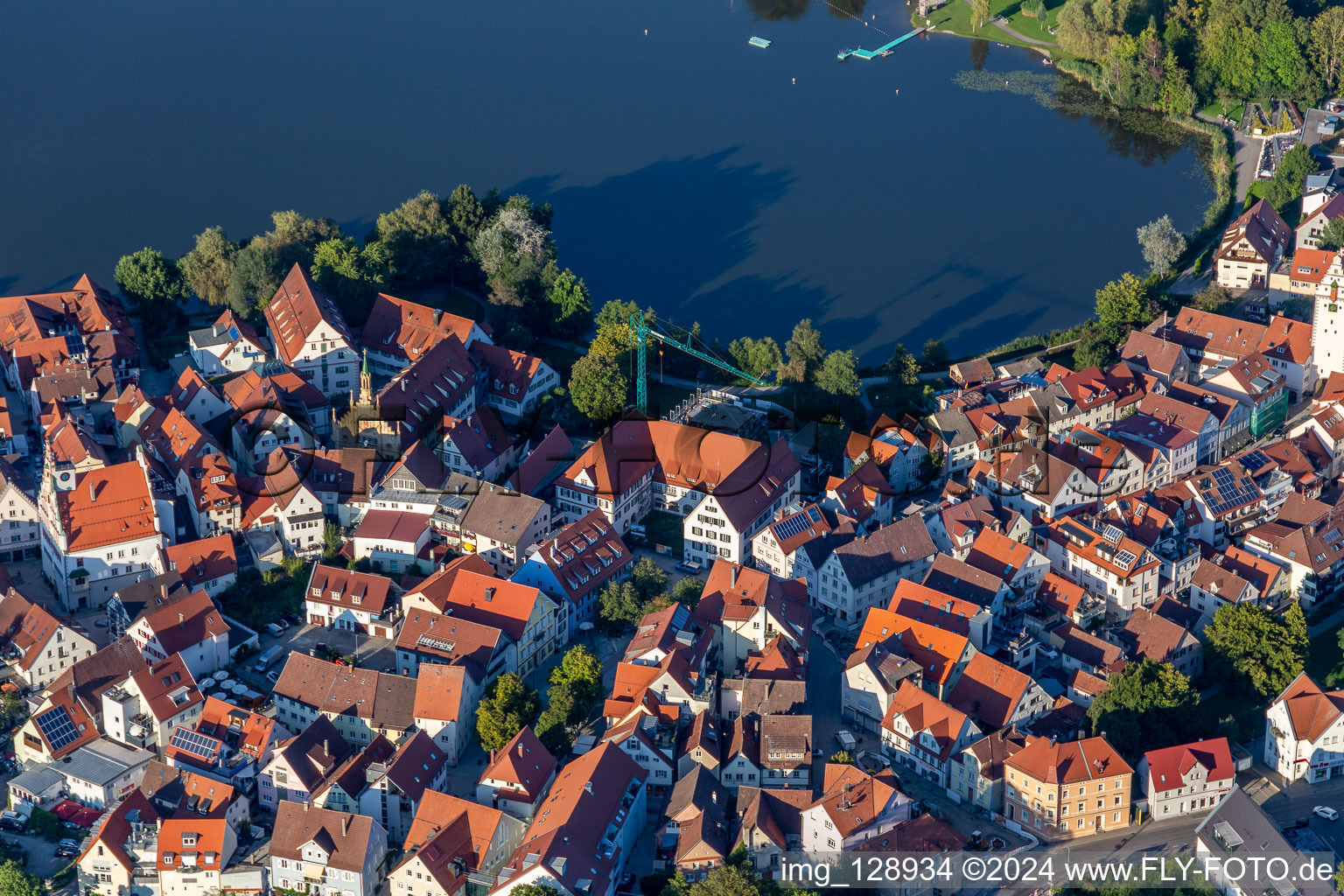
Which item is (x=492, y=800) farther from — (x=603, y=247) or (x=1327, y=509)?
(x=603, y=247)

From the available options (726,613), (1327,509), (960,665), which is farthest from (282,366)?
(1327,509)

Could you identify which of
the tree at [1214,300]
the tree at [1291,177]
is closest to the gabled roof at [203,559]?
the tree at [1214,300]

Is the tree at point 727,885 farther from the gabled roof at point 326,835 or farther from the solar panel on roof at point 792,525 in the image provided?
the solar panel on roof at point 792,525

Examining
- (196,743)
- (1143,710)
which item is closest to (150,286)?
(196,743)

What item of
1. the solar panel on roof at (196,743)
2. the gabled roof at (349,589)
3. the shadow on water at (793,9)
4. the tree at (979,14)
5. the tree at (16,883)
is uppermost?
the tree at (979,14)

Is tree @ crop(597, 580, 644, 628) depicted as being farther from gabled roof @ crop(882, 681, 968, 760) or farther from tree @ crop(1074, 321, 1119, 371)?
tree @ crop(1074, 321, 1119, 371)

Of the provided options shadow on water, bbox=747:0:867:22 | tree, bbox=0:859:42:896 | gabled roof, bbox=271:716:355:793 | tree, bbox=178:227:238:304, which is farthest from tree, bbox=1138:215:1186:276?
tree, bbox=0:859:42:896
